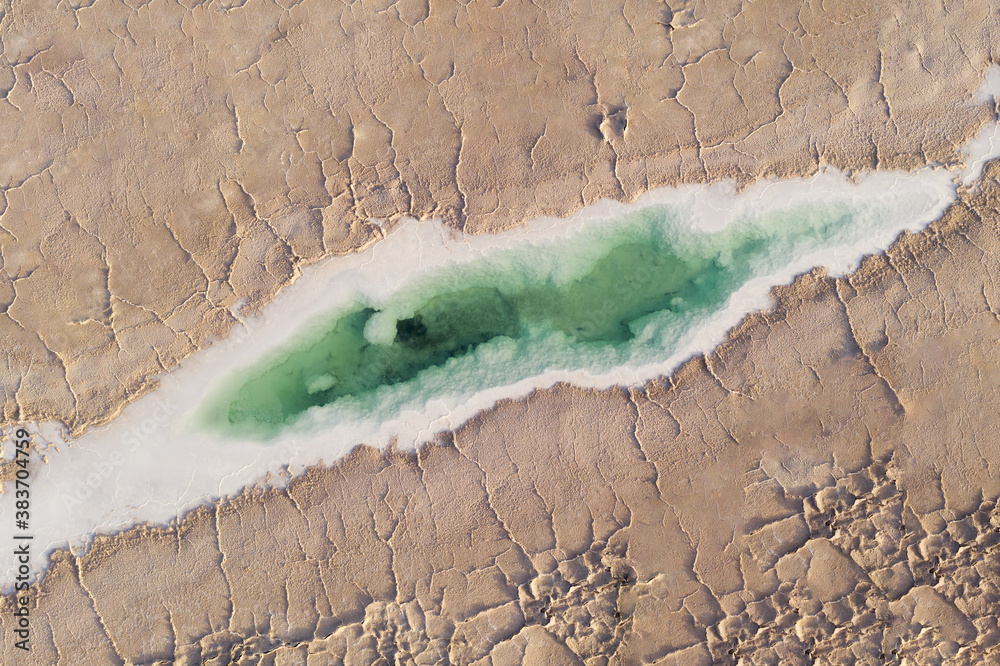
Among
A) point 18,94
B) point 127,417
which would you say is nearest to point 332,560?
point 127,417

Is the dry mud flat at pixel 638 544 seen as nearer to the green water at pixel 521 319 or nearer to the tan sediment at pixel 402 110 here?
the green water at pixel 521 319

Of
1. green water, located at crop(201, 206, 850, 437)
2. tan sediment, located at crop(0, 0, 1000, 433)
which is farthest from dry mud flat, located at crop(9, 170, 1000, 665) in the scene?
tan sediment, located at crop(0, 0, 1000, 433)

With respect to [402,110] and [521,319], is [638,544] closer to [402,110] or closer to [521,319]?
[521,319]

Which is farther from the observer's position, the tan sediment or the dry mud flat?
the tan sediment

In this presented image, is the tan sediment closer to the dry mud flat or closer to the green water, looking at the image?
the green water

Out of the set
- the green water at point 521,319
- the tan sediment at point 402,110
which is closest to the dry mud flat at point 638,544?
the green water at point 521,319
